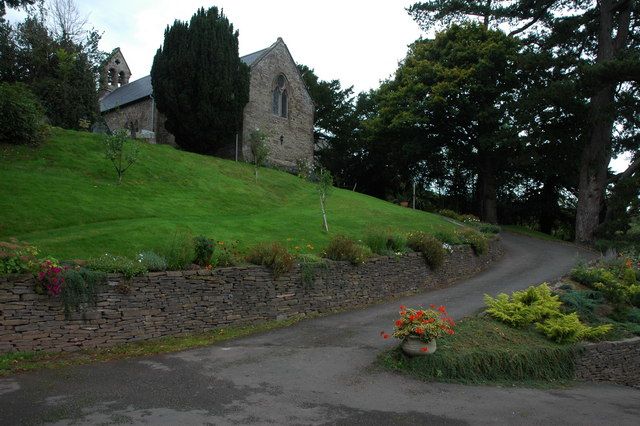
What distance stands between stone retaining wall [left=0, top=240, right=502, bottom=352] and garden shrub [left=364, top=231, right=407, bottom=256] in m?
0.53

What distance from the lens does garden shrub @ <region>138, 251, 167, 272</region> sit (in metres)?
10.7

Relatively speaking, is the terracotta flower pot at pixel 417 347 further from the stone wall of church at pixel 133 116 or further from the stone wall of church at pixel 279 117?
the stone wall of church at pixel 133 116

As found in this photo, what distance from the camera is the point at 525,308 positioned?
13.3m

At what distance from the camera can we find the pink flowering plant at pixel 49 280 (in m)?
8.93

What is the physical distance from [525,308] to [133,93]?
131 ft

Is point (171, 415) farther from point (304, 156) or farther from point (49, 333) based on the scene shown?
point (304, 156)

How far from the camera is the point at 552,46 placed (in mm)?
33125

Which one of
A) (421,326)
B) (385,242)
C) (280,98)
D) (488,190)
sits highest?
(280,98)

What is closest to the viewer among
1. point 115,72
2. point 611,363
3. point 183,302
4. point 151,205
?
point 183,302

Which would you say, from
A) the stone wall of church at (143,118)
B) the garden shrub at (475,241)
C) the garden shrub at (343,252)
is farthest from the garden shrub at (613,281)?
the stone wall of church at (143,118)

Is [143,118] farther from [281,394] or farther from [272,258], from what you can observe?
[281,394]

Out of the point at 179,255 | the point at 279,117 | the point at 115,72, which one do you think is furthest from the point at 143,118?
the point at 179,255

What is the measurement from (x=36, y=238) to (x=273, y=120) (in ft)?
86.9

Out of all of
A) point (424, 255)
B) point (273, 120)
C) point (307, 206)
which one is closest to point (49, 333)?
point (424, 255)
